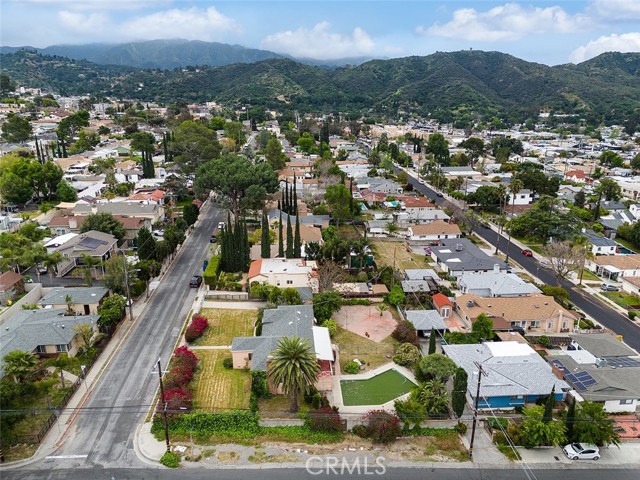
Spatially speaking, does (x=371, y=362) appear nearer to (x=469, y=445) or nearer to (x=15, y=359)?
(x=469, y=445)

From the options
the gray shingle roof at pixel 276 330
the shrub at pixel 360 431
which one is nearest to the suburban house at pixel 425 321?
the gray shingle roof at pixel 276 330

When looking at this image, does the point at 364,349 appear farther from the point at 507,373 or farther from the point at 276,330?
the point at 507,373

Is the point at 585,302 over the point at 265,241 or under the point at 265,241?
under

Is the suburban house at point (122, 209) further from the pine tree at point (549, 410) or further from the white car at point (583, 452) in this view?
the white car at point (583, 452)

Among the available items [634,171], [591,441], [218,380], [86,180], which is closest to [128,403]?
[218,380]

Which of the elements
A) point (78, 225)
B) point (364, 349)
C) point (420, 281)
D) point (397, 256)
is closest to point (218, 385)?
point (364, 349)

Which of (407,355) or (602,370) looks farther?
(407,355)

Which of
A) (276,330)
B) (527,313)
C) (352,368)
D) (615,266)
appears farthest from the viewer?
(615,266)
